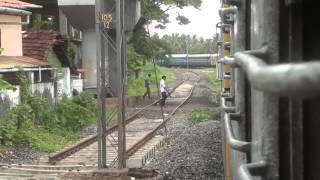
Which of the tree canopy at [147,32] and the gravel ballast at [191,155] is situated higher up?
the tree canopy at [147,32]

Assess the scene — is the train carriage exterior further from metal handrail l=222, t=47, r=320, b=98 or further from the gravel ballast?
the gravel ballast

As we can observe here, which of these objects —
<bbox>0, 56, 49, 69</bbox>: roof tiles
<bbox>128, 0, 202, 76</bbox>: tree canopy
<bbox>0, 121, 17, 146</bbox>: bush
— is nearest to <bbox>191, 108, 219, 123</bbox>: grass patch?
<bbox>0, 56, 49, 69</bbox>: roof tiles

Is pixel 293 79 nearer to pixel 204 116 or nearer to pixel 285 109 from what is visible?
pixel 285 109

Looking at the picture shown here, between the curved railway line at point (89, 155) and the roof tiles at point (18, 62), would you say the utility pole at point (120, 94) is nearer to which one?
the curved railway line at point (89, 155)

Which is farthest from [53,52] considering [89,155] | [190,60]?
[190,60]

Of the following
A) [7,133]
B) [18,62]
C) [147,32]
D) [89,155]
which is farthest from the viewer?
[147,32]

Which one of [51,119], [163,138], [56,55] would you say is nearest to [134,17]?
[56,55]

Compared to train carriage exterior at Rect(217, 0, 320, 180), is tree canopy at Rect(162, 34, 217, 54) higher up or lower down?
higher up

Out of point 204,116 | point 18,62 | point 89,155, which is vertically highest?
point 18,62

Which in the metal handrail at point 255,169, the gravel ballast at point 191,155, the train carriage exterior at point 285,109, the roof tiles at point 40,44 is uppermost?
the roof tiles at point 40,44

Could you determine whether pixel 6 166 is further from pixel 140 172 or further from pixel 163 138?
pixel 163 138

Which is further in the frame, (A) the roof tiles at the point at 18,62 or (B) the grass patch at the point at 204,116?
(B) the grass patch at the point at 204,116

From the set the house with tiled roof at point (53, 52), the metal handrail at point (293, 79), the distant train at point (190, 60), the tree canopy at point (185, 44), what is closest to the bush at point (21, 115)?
the house with tiled roof at point (53, 52)

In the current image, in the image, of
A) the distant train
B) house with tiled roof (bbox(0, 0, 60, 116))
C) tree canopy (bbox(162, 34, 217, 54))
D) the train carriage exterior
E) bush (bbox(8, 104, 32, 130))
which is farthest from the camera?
tree canopy (bbox(162, 34, 217, 54))
